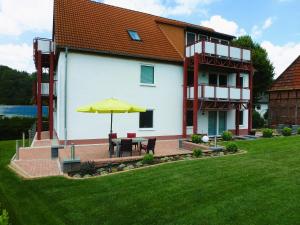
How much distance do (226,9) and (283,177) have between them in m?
12.6

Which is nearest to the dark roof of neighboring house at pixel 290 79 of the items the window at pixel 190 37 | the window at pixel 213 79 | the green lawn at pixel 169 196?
the window at pixel 213 79

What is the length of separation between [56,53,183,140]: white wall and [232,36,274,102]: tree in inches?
722

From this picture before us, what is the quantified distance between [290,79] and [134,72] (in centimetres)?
1711

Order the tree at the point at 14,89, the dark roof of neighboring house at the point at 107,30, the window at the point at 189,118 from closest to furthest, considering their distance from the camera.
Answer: the dark roof of neighboring house at the point at 107,30 → the window at the point at 189,118 → the tree at the point at 14,89

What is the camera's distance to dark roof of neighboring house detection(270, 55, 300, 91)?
86.7ft

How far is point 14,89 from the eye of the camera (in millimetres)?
80688

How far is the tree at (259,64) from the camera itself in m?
34.6

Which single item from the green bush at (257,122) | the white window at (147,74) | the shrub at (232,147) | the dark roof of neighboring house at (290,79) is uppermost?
the dark roof of neighboring house at (290,79)

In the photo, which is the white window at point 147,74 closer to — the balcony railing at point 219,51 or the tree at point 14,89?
the balcony railing at point 219,51

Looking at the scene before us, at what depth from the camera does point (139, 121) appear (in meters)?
18.8

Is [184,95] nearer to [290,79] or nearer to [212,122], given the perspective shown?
[212,122]

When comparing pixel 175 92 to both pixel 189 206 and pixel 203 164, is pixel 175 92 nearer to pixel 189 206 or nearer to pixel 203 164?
pixel 203 164

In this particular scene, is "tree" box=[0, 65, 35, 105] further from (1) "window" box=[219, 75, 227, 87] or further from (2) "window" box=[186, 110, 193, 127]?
(1) "window" box=[219, 75, 227, 87]

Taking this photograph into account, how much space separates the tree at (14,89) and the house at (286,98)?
218 ft
